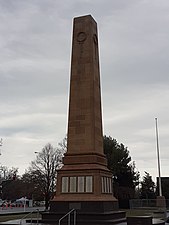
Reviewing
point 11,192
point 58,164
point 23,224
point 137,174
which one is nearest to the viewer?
point 23,224

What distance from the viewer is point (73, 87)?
2244 cm

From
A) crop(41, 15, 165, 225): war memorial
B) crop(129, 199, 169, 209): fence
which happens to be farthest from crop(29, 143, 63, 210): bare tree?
crop(41, 15, 165, 225): war memorial

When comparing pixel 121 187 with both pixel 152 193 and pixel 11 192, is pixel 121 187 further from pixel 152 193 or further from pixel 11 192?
pixel 11 192

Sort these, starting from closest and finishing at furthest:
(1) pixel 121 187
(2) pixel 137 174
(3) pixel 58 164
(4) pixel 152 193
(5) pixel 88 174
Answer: (5) pixel 88 174
(3) pixel 58 164
(1) pixel 121 187
(2) pixel 137 174
(4) pixel 152 193

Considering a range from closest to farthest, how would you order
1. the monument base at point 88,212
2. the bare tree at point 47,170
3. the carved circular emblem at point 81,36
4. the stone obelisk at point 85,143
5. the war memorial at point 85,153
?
the monument base at point 88,212 → the war memorial at point 85,153 → the stone obelisk at point 85,143 → the carved circular emblem at point 81,36 → the bare tree at point 47,170

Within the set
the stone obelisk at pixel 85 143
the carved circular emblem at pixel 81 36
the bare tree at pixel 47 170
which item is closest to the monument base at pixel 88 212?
the stone obelisk at pixel 85 143

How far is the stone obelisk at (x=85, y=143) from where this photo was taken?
1992 centimetres

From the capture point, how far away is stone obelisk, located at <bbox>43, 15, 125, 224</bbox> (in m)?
19.9

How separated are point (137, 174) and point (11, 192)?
134ft

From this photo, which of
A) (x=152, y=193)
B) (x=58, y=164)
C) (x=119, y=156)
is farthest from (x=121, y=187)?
(x=152, y=193)

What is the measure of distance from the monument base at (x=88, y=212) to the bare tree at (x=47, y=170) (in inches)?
981

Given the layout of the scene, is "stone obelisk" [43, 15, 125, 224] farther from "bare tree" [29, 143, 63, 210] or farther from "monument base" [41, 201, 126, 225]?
"bare tree" [29, 143, 63, 210]

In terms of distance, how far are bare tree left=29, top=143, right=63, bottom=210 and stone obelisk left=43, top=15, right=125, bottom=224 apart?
24.6 meters

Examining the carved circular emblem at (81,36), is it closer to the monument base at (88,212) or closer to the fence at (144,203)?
the monument base at (88,212)
